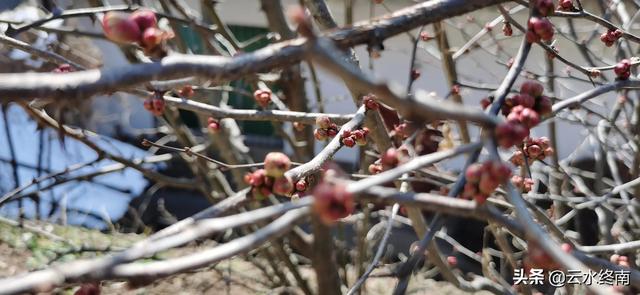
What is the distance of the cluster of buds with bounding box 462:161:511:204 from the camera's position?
87cm

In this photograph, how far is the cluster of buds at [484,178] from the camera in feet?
2.86

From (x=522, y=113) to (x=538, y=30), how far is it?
207mm

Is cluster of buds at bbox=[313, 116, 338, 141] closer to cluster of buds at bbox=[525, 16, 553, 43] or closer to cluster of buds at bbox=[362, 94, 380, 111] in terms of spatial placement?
cluster of buds at bbox=[362, 94, 380, 111]

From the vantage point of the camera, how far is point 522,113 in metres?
1.04

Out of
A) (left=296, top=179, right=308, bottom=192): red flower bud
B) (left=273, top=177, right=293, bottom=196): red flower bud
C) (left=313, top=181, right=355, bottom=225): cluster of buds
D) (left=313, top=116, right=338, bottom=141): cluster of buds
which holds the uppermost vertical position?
(left=313, top=116, right=338, bottom=141): cluster of buds

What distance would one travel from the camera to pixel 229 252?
76 centimetres

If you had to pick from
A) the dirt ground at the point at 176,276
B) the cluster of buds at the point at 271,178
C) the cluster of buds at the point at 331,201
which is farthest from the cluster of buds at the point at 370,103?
the dirt ground at the point at 176,276

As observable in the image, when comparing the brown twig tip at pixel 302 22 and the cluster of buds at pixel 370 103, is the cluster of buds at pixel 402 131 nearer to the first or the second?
the cluster of buds at pixel 370 103

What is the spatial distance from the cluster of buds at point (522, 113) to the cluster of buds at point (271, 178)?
35 centimetres

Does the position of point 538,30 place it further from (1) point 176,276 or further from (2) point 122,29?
(1) point 176,276

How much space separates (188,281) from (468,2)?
3.21m

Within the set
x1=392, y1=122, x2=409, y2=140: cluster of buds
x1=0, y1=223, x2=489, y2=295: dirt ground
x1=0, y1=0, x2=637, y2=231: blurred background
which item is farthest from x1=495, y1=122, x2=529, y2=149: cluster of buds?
x1=0, y1=0, x2=637, y2=231: blurred background

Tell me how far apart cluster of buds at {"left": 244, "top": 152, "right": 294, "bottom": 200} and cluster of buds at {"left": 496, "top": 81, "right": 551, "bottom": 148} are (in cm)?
35

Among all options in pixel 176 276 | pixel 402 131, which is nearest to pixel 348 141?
pixel 402 131
